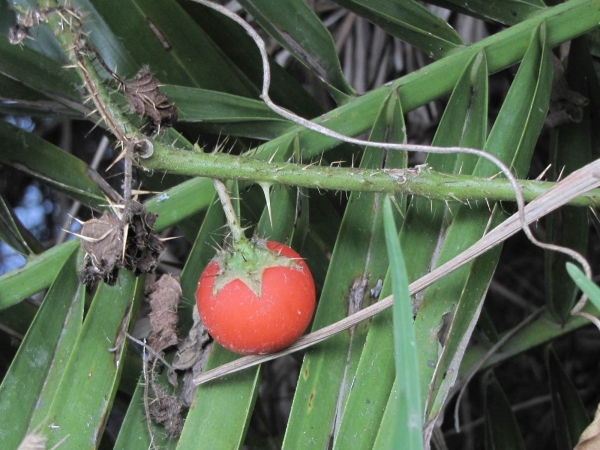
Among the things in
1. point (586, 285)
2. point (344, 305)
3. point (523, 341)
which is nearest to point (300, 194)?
point (344, 305)

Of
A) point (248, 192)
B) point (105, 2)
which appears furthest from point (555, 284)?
point (105, 2)

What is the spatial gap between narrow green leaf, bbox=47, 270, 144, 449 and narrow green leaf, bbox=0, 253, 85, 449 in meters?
0.04

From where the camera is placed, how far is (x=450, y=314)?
719 millimetres

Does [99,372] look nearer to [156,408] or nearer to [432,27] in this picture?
[156,408]

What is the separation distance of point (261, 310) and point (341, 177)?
0.57ft

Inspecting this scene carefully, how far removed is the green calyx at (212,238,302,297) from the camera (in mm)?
645

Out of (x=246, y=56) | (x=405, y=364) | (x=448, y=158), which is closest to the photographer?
(x=405, y=364)

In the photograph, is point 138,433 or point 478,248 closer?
point 478,248

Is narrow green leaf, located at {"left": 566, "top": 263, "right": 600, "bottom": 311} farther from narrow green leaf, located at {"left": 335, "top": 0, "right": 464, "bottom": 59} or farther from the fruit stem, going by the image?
narrow green leaf, located at {"left": 335, "top": 0, "right": 464, "bottom": 59}

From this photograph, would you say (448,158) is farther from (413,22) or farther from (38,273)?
(38,273)

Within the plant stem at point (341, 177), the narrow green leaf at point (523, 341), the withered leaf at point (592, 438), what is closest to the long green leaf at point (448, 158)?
the plant stem at point (341, 177)

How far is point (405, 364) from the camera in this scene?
373mm

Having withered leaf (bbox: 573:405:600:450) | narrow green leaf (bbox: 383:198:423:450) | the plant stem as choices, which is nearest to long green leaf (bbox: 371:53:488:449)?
the plant stem

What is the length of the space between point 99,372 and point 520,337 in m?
0.88
